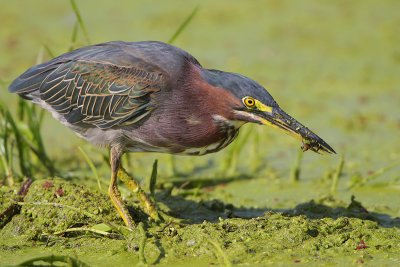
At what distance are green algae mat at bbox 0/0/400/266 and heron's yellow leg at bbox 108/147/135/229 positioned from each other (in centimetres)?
9

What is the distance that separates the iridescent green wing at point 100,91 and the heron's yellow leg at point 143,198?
1.17 ft

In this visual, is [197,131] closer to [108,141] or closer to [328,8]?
[108,141]

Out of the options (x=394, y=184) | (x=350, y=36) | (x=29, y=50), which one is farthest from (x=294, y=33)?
(x=394, y=184)

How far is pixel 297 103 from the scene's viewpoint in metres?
8.17

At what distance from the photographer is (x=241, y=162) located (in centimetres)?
689

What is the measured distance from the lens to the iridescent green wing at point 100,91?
4664 millimetres

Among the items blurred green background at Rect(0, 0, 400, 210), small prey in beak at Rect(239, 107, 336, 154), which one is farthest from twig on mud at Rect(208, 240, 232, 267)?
blurred green background at Rect(0, 0, 400, 210)

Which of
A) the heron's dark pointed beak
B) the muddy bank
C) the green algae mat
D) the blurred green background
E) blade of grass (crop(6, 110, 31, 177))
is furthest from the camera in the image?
Answer: the blurred green background

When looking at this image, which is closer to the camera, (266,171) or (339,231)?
(339,231)

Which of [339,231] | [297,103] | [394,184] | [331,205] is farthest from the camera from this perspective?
[297,103]

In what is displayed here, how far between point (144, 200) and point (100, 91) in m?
0.77

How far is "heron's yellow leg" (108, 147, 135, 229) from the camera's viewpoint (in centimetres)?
454

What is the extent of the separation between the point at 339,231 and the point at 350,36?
5.69 m

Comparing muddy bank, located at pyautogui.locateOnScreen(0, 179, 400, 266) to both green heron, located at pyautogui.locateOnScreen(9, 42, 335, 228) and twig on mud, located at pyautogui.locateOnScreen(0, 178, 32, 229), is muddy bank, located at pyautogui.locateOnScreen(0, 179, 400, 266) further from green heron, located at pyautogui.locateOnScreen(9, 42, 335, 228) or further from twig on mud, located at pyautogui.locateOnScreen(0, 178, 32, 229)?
green heron, located at pyautogui.locateOnScreen(9, 42, 335, 228)
